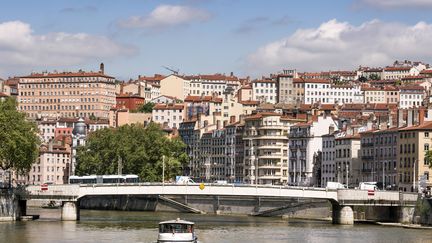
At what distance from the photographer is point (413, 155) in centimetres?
14175

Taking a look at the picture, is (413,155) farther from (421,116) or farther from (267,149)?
(267,149)

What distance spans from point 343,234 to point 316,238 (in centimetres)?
457

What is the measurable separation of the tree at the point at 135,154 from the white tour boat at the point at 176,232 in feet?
273

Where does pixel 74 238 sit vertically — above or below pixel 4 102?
below

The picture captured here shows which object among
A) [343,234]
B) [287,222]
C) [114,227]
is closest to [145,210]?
[287,222]

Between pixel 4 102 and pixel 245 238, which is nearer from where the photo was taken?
pixel 245 238

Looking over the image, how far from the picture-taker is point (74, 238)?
3526 inches

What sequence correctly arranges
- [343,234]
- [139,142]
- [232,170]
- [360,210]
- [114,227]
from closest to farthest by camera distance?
[343,234]
[114,227]
[360,210]
[139,142]
[232,170]

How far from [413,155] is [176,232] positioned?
64.0m

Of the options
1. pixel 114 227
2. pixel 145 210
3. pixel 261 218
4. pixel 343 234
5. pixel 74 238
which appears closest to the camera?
pixel 74 238

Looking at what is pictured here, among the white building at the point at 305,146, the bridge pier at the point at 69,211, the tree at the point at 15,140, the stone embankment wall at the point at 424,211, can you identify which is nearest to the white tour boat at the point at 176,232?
the tree at the point at 15,140

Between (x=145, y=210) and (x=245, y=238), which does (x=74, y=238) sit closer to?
(x=245, y=238)

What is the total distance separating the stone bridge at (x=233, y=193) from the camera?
4429 inches

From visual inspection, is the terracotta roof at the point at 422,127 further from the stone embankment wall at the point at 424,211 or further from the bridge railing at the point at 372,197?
the stone embankment wall at the point at 424,211
